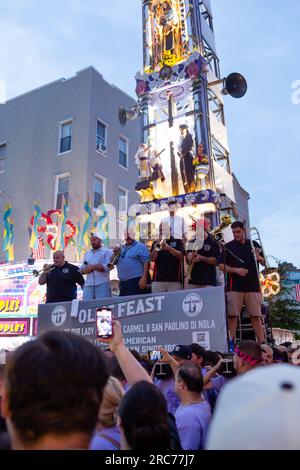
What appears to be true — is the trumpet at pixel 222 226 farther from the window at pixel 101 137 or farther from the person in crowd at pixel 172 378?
the window at pixel 101 137

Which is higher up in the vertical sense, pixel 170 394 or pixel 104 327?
pixel 104 327

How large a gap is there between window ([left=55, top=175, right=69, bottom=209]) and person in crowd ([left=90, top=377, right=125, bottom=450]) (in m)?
17.5

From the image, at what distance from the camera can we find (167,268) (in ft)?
21.8

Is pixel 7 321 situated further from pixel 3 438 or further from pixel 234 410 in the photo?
pixel 234 410

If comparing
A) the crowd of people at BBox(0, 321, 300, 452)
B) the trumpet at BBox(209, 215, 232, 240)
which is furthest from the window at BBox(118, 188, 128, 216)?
the crowd of people at BBox(0, 321, 300, 452)

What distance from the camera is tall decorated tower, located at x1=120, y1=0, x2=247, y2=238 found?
1373cm

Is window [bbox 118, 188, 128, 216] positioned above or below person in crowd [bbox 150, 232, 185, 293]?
above

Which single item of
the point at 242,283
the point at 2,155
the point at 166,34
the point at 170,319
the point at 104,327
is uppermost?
the point at 166,34

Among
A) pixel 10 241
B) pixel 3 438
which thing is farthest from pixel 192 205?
pixel 3 438

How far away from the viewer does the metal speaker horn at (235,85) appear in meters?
14.6

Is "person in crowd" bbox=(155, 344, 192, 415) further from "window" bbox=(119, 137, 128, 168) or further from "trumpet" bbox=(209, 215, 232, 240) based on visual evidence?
"window" bbox=(119, 137, 128, 168)

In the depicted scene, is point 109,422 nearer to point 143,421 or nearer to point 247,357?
point 143,421

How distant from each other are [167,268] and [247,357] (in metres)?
3.12

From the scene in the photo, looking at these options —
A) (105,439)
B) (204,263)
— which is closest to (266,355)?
(105,439)
